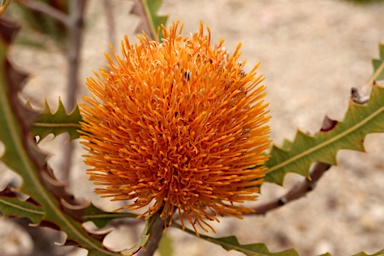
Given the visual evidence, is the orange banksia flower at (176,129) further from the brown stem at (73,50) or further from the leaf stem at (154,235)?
the brown stem at (73,50)

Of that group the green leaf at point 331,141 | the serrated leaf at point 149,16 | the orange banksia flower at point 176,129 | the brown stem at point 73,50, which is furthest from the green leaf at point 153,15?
the brown stem at point 73,50

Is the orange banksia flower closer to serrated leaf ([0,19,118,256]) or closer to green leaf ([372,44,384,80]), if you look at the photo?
serrated leaf ([0,19,118,256])

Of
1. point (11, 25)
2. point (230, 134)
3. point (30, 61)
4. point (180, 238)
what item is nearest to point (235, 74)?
point (230, 134)

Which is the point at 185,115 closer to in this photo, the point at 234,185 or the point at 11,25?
the point at 234,185

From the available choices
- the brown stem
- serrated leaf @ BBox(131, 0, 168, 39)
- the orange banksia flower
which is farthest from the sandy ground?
the orange banksia flower

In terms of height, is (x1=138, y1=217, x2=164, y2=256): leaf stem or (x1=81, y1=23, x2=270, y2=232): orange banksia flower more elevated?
(x1=81, y1=23, x2=270, y2=232): orange banksia flower

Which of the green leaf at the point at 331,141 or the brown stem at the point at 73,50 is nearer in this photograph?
the green leaf at the point at 331,141

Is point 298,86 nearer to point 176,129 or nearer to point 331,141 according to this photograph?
point 331,141
